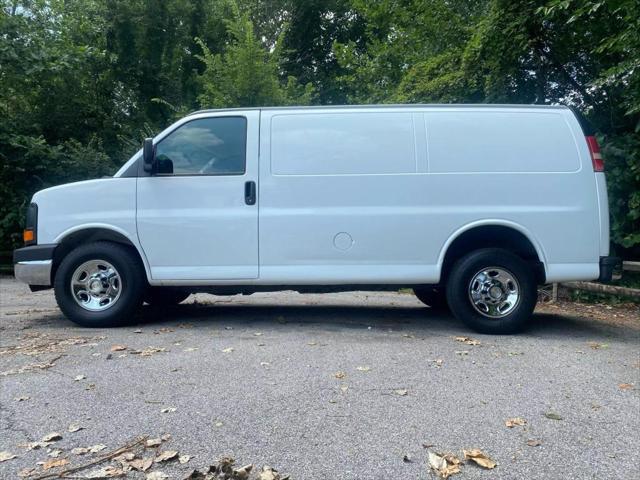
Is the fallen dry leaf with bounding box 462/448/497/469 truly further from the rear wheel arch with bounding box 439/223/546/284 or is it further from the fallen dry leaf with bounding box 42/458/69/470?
the rear wheel arch with bounding box 439/223/546/284

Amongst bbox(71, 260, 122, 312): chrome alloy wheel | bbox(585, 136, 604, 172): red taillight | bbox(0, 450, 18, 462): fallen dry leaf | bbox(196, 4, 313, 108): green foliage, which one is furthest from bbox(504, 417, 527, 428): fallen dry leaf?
bbox(196, 4, 313, 108): green foliage

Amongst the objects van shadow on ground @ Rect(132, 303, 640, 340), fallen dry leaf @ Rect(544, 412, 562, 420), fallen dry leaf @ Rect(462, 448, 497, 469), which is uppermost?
van shadow on ground @ Rect(132, 303, 640, 340)

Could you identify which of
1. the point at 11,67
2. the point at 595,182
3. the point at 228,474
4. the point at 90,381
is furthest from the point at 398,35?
the point at 228,474

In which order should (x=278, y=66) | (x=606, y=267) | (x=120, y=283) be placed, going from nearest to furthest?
(x=606, y=267), (x=120, y=283), (x=278, y=66)

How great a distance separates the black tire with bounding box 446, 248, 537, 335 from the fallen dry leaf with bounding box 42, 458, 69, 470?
3.98m

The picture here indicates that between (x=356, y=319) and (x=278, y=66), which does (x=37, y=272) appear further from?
(x=278, y=66)

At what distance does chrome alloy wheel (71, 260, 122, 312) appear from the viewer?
21.1 ft

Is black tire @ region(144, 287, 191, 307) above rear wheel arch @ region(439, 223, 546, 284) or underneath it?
underneath

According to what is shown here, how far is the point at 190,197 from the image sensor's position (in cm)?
630

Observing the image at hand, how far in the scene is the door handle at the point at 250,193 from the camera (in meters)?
6.25

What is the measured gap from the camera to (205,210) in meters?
6.29

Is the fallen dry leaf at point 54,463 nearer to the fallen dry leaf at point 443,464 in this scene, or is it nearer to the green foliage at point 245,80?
the fallen dry leaf at point 443,464

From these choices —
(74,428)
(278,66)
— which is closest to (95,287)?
(74,428)

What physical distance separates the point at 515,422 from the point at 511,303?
2581mm
